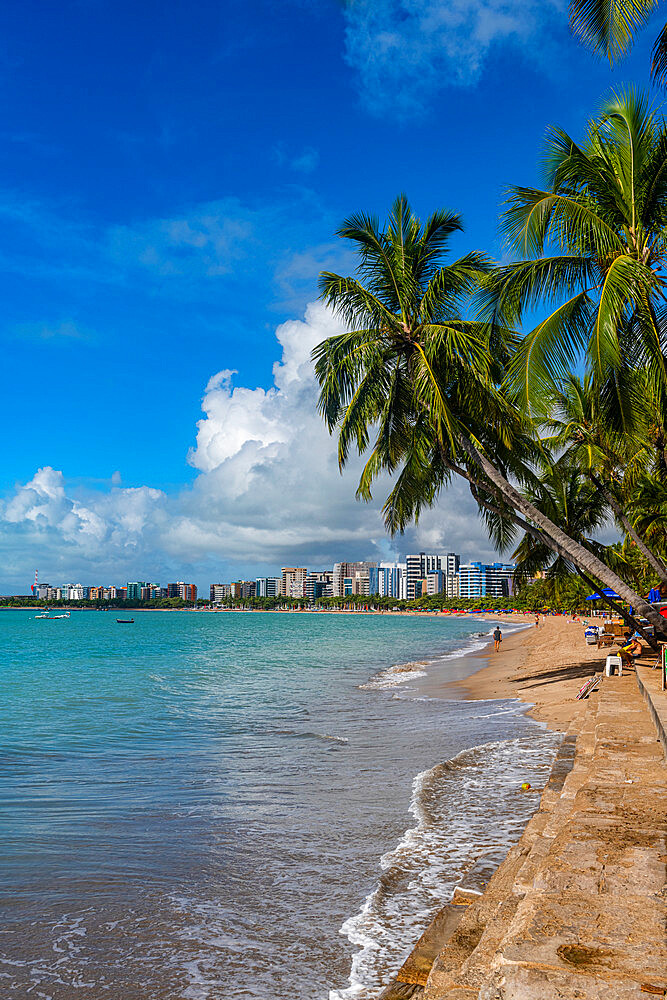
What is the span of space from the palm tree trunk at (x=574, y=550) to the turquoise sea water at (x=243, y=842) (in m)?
2.76

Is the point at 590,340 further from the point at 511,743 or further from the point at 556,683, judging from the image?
the point at 556,683

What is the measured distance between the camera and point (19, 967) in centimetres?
490

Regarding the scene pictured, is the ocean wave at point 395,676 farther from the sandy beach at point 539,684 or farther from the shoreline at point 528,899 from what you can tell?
the shoreline at point 528,899

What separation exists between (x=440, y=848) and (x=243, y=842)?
212 centimetres

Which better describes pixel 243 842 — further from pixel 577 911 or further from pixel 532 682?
pixel 532 682

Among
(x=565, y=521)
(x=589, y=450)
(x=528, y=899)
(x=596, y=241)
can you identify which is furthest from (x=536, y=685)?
(x=528, y=899)

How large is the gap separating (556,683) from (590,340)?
1222cm

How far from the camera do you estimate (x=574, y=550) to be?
12430 millimetres

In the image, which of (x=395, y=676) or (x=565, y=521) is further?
(x=395, y=676)

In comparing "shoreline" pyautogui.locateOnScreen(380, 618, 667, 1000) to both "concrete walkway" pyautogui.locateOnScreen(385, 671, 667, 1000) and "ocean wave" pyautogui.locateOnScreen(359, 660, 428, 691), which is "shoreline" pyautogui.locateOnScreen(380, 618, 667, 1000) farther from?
"ocean wave" pyautogui.locateOnScreen(359, 660, 428, 691)

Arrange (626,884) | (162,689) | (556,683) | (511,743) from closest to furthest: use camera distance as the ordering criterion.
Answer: (626,884), (511,743), (556,683), (162,689)

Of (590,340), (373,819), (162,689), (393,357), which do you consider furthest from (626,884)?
(162,689)

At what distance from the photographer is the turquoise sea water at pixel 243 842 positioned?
15.9ft

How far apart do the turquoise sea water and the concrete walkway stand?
0.98 meters
